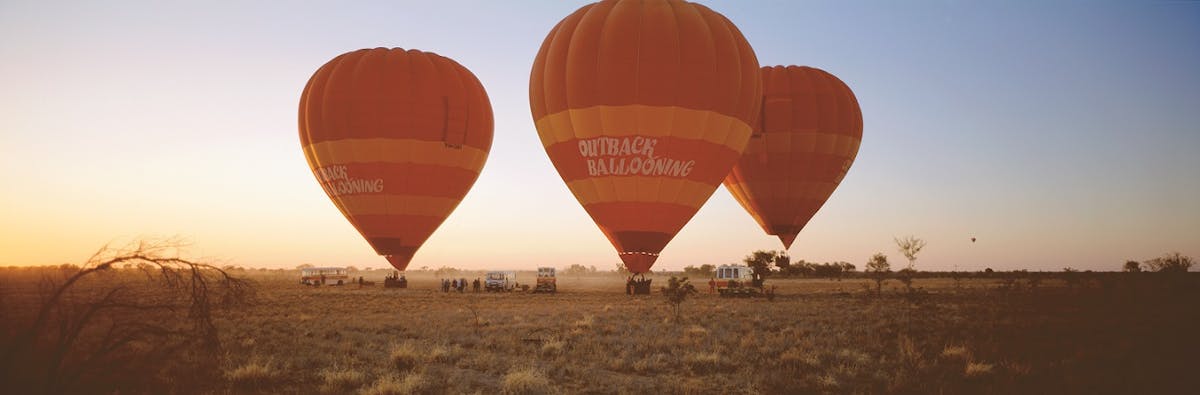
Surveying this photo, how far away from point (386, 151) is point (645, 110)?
11.9 meters

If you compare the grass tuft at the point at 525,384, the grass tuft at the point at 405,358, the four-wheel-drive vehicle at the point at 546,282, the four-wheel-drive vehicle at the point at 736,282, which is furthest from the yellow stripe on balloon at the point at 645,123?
the four-wheel-drive vehicle at the point at 546,282

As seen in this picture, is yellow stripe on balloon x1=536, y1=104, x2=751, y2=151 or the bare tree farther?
yellow stripe on balloon x1=536, y1=104, x2=751, y2=151

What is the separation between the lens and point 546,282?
47094mm

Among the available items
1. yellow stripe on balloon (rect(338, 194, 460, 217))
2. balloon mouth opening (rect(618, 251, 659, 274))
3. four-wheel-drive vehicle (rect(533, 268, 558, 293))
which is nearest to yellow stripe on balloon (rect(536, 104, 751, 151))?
balloon mouth opening (rect(618, 251, 659, 274))

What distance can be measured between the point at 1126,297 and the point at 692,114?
87.7ft

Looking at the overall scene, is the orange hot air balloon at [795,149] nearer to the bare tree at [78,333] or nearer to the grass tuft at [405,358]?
the grass tuft at [405,358]

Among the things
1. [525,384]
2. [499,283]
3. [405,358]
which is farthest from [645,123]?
[499,283]

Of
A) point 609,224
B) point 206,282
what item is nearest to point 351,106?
point 609,224

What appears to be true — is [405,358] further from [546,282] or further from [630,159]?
[546,282]

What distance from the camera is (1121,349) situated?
52.8 ft

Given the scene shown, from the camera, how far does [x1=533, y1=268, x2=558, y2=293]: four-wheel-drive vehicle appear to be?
1831 inches

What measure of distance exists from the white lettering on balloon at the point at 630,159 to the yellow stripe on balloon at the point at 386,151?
902 cm

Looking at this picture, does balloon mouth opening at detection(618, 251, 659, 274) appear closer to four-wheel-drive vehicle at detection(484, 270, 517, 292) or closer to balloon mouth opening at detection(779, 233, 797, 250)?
balloon mouth opening at detection(779, 233, 797, 250)

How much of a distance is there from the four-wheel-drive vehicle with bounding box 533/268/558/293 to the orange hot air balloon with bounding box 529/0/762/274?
2582 cm
